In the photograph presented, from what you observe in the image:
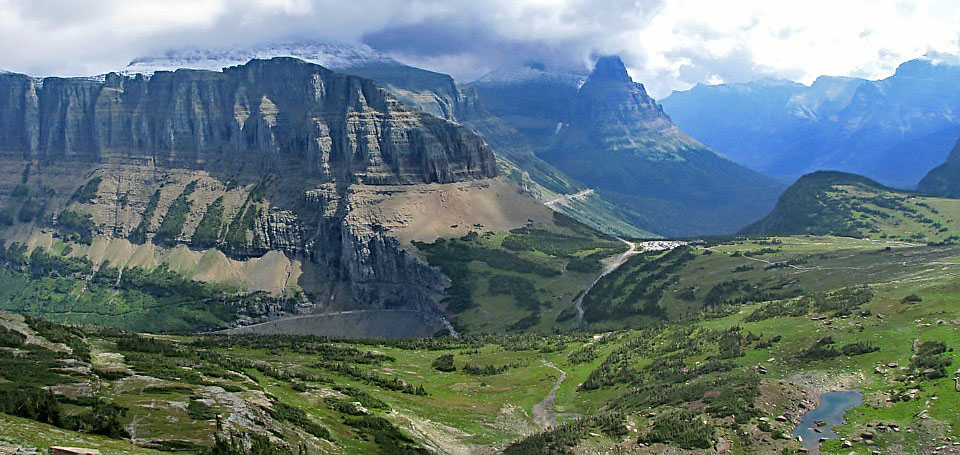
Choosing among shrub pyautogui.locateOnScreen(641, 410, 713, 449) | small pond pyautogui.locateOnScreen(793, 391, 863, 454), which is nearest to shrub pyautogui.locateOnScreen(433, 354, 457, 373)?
shrub pyautogui.locateOnScreen(641, 410, 713, 449)

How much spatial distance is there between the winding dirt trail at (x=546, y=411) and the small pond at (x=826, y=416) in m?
29.7

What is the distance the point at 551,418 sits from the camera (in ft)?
294

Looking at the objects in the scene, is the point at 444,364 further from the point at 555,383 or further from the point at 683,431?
the point at 683,431

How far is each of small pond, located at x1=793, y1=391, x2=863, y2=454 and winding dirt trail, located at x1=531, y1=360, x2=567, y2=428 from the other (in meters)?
29.7

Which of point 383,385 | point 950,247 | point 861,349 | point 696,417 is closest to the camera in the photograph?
point 696,417

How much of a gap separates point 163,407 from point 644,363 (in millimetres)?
68990

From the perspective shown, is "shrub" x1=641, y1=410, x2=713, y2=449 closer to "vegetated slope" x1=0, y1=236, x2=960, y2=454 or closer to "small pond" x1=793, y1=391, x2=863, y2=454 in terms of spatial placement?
"vegetated slope" x1=0, y1=236, x2=960, y2=454

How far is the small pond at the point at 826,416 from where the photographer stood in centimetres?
5972

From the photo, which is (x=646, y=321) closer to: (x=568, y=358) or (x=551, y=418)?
(x=568, y=358)

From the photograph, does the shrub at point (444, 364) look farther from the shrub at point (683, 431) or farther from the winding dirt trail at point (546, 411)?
the shrub at point (683, 431)

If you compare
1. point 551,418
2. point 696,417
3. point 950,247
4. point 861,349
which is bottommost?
point 551,418

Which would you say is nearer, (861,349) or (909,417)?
(909,417)

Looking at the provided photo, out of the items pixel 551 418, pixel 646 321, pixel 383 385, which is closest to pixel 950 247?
pixel 646 321

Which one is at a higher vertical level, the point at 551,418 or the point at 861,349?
the point at 861,349
